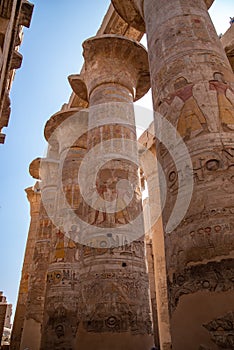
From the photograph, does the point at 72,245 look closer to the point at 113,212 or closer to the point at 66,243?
the point at 66,243

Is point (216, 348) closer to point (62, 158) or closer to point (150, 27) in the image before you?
point (150, 27)

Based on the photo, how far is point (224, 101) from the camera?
119 inches

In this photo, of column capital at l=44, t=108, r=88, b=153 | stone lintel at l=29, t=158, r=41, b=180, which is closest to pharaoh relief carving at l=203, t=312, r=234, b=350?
column capital at l=44, t=108, r=88, b=153

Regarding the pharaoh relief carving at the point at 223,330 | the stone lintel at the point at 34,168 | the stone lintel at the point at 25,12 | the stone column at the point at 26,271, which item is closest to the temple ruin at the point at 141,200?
the pharaoh relief carving at the point at 223,330

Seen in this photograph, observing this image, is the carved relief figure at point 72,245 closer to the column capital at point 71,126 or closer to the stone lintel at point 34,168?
the column capital at point 71,126

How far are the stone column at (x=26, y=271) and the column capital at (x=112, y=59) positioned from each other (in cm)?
614

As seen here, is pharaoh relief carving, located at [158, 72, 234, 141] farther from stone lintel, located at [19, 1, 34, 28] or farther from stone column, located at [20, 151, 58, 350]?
stone column, located at [20, 151, 58, 350]

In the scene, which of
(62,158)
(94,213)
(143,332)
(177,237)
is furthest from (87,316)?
(62,158)

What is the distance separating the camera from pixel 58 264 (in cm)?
723

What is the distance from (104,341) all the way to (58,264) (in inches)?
136

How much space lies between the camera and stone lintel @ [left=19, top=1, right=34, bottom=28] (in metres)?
5.00

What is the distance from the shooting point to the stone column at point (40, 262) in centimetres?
814

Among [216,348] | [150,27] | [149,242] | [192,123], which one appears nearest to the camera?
[216,348]

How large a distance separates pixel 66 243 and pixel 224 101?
5689 millimetres
